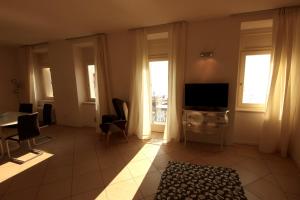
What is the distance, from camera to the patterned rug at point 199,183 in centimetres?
204

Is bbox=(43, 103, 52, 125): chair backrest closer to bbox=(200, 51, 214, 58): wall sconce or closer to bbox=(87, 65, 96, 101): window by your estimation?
bbox=(87, 65, 96, 101): window

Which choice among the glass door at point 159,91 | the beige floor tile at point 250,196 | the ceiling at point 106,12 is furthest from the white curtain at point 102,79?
the beige floor tile at point 250,196

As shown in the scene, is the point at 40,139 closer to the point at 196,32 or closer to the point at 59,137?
the point at 59,137

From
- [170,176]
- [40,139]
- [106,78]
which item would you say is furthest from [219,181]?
[40,139]

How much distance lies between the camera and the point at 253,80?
3.45 metres

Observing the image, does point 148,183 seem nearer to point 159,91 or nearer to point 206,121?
point 206,121

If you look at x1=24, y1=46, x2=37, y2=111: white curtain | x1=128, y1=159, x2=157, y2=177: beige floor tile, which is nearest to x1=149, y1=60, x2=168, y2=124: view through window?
x1=128, y1=159, x2=157, y2=177: beige floor tile

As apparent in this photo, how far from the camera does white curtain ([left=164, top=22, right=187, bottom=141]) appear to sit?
3.39 metres

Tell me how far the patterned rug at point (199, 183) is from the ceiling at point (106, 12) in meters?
2.65

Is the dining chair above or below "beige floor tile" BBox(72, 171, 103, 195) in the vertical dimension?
above

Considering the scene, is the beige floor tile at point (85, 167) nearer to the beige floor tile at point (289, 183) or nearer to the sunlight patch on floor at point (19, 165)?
the sunlight patch on floor at point (19, 165)

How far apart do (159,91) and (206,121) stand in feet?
5.08

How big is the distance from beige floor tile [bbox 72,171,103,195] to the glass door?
217 centimetres

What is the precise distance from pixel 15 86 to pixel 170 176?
6.30 meters
